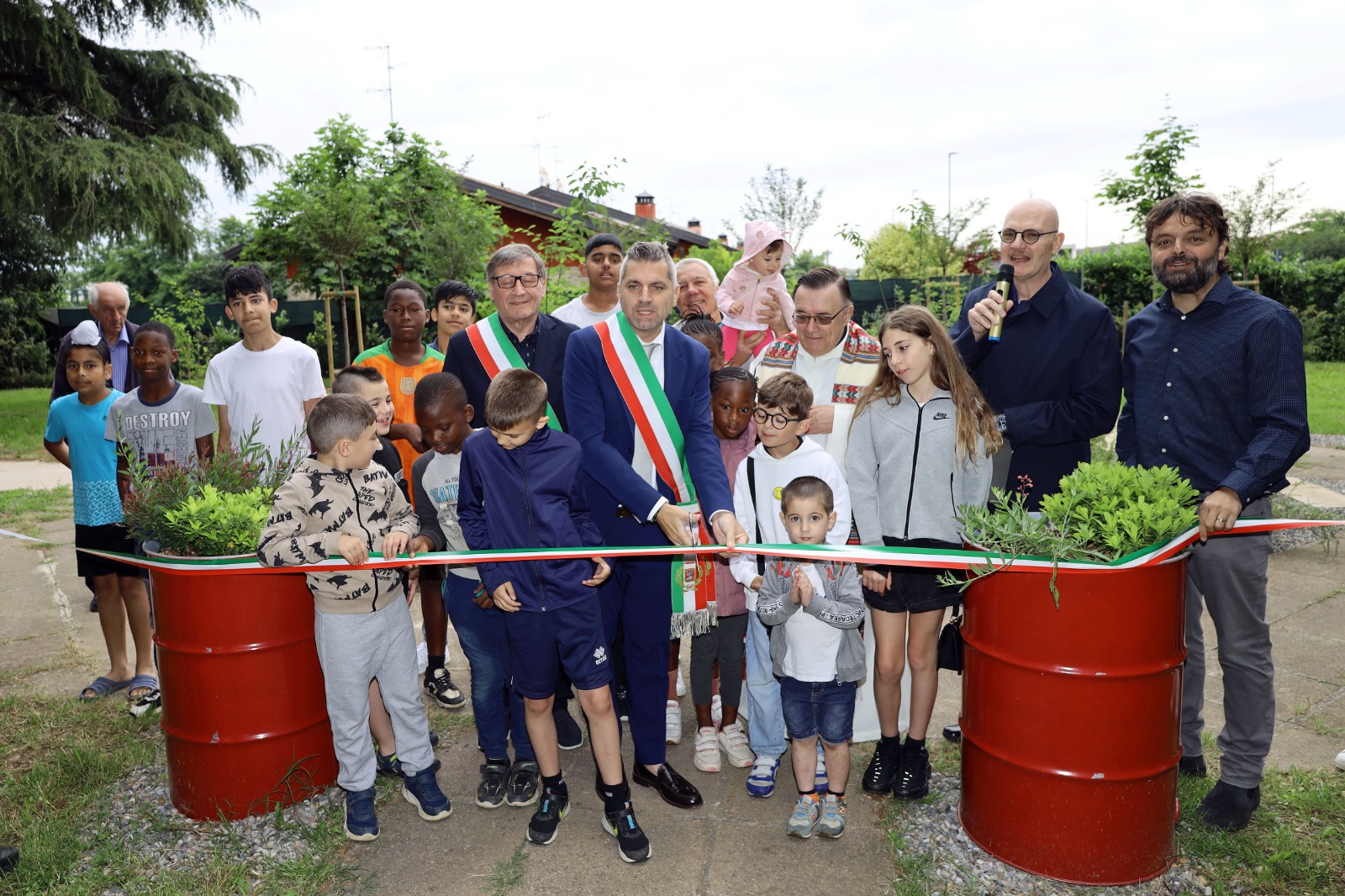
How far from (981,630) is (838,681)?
56 cm

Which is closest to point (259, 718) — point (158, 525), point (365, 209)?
point (158, 525)

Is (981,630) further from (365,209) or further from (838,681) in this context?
(365,209)

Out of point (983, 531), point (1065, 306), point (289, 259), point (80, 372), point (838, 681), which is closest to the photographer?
point (983, 531)

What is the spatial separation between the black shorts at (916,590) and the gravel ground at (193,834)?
238cm

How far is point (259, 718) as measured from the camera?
355cm

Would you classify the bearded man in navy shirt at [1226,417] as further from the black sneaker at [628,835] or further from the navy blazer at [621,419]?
the black sneaker at [628,835]

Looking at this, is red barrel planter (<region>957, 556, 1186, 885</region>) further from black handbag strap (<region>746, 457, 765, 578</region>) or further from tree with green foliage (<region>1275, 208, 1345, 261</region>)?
tree with green foliage (<region>1275, 208, 1345, 261</region>)

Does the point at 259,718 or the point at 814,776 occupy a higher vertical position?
the point at 259,718

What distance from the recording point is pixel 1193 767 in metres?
3.77

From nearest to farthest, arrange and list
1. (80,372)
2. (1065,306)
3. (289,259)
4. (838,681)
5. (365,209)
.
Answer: (838,681)
(1065,306)
(80,372)
(365,209)
(289,259)

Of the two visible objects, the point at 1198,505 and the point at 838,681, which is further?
the point at 838,681

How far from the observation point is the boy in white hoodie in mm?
3568

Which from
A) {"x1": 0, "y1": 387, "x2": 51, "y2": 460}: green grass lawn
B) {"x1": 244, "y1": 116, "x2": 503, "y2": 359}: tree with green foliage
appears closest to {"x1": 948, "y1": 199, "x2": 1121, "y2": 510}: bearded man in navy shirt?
{"x1": 0, "y1": 387, "x2": 51, "y2": 460}: green grass lawn

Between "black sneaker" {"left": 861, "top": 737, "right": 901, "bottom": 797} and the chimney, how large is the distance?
24.0 metres
